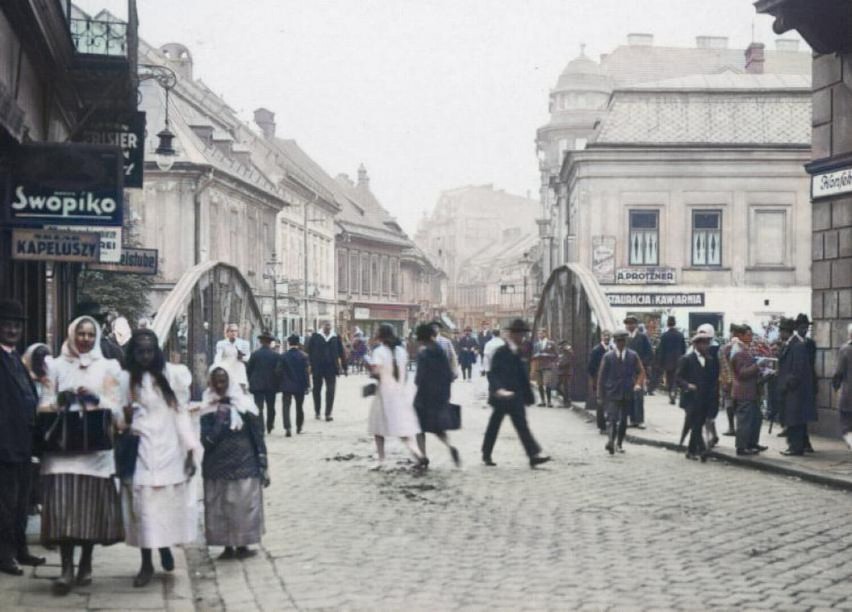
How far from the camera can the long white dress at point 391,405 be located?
14062 millimetres

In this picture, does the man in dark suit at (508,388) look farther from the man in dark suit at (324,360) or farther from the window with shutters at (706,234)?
the window with shutters at (706,234)

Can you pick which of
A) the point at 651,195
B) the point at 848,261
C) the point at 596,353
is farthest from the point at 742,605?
the point at 651,195

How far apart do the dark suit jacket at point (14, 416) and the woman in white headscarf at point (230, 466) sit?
3.95 ft

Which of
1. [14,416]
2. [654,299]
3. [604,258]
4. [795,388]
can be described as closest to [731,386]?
[795,388]

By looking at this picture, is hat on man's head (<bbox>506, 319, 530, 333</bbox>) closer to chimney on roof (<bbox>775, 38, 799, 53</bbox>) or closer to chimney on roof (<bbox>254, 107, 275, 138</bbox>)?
chimney on roof (<bbox>254, 107, 275, 138</bbox>)

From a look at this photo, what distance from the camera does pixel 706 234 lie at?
4112 cm

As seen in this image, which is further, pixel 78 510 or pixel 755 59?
pixel 755 59

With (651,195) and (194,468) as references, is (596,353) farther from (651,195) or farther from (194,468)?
(651,195)

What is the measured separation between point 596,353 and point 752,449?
5.29 metres

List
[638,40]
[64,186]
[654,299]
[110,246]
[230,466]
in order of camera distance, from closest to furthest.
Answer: [230,466], [64,186], [110,246], [654,299], [638,40]

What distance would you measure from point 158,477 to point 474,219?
428 feet

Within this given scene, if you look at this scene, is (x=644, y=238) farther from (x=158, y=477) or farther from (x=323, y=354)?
(x=158, y=477)

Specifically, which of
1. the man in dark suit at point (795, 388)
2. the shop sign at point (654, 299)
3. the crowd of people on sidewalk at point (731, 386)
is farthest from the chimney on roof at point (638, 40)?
the man in dark suit at point (795, 388)

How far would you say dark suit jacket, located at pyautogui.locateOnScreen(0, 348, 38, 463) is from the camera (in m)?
7.84
